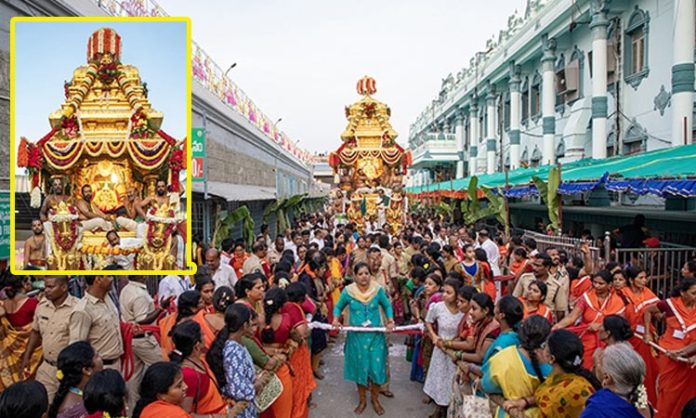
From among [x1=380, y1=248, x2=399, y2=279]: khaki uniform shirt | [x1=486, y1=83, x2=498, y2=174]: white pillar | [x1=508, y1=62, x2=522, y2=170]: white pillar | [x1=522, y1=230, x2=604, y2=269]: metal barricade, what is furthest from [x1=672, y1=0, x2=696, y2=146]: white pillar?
[x1=486, y1=83, x2=498, y2=174]: white pillar

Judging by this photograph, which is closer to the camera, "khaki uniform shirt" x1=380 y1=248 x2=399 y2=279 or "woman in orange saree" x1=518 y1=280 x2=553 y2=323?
"woman in orange saree" x1=518 y1=280 x2=553 y2=323

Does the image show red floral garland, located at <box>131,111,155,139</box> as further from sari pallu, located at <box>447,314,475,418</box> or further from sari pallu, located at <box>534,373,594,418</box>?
sari pallu, located at <box>447,314,475,418</box>

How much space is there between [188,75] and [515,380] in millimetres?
2583

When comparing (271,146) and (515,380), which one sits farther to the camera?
(271,146)

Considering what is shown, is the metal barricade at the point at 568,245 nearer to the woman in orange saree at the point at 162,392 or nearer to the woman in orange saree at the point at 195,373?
the woman in orange saree at the point at 195,373

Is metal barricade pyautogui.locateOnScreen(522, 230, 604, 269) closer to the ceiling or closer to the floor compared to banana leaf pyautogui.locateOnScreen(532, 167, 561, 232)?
closer to the floor

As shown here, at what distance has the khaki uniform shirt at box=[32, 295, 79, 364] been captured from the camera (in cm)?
381

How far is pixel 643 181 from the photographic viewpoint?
7664 mm

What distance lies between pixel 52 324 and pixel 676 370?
498 cm

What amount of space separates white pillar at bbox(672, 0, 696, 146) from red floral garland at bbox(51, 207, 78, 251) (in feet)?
40.6

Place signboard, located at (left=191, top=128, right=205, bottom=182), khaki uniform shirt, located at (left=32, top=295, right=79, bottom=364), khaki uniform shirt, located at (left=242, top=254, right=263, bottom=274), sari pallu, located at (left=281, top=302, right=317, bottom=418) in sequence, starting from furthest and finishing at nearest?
signboard, located at (left=191, top=128, right=205, bottom=182) < khaki uniform shirt, located at (left=242, top=254, right=263, bottom=274) < sari pallu, located at (left=281, top=302, right=317, bottom=418) < khaki uniform shirt, located at (left=32, top=295, right=79, bottom=364)

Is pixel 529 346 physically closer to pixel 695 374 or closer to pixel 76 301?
pixel 695 374

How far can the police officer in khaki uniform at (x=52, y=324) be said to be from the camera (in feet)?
12.3

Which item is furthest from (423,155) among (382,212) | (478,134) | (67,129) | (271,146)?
(67,129)
